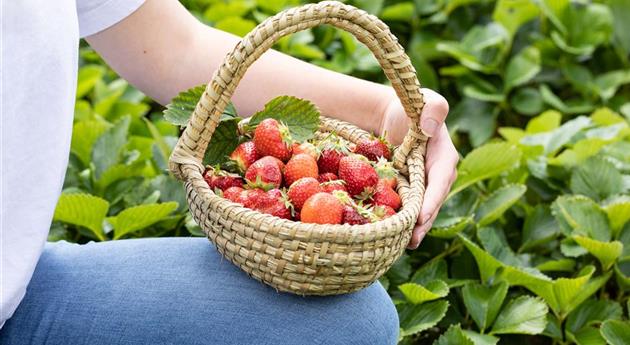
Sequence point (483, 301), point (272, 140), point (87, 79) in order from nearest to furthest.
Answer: point (272, 140) → point (483, 301) → point (87, 79)

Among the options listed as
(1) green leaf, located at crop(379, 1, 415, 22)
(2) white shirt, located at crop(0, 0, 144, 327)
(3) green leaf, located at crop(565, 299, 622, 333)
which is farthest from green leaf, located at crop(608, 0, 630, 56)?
(2) white shirt, located at crop(0, 0, 144, 327)

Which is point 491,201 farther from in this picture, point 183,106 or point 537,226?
point 183,106

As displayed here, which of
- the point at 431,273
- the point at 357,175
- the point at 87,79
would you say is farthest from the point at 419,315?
the point at 87,79

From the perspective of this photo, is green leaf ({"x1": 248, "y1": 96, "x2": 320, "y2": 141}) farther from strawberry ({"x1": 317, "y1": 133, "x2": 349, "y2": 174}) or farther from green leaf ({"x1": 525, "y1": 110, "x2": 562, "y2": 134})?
green leaf ({"x1": 525, "y1": 110, "x2": 562, "y2": 134})

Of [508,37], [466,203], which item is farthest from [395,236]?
[508,37]

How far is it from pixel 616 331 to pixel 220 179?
917mm

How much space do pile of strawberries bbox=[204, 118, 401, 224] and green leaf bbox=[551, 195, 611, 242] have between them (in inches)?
27.7

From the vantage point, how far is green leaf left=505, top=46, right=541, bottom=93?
2.88 metres

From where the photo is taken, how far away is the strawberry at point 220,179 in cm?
128

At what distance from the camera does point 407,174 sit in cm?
139

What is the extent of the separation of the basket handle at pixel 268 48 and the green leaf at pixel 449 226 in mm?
613

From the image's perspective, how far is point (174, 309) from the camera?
48.0 inches

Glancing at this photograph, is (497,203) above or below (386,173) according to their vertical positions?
below

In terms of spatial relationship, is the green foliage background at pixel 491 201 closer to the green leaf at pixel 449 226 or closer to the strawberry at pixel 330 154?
the green leaf at pixel 449 226
